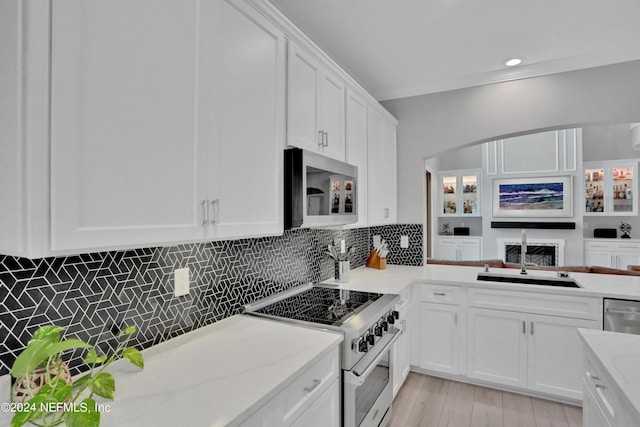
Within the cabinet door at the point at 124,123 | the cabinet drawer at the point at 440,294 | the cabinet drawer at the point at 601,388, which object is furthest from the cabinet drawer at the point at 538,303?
the cabinet door at the point at 124,123

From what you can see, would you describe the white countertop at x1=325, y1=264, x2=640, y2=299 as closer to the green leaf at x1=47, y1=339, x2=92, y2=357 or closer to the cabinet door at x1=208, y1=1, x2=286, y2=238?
the cabinet door at x1=208, y1=1, x2=286, y2=238

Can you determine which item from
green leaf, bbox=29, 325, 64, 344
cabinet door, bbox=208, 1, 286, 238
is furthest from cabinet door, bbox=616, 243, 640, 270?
green leaf, bbox=29, 325, 64, 344

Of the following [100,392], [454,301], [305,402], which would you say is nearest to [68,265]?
[100,392]

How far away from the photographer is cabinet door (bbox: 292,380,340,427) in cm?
127

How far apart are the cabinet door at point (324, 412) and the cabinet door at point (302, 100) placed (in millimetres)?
1185

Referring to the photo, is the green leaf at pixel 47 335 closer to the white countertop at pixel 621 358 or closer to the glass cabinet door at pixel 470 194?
the white countertop at pixel 621 358

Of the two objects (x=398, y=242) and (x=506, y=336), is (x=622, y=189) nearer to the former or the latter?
(x=398, y=242)

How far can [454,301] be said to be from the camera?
281 centimetres

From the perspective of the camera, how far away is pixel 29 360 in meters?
0.69

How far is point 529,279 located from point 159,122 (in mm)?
3119

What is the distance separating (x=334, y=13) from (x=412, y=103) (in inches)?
63.1

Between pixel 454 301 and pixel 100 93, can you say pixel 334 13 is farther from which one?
pixel 454 301

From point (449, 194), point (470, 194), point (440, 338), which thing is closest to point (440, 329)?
point (440, 338)

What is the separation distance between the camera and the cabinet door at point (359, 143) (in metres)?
2.44
